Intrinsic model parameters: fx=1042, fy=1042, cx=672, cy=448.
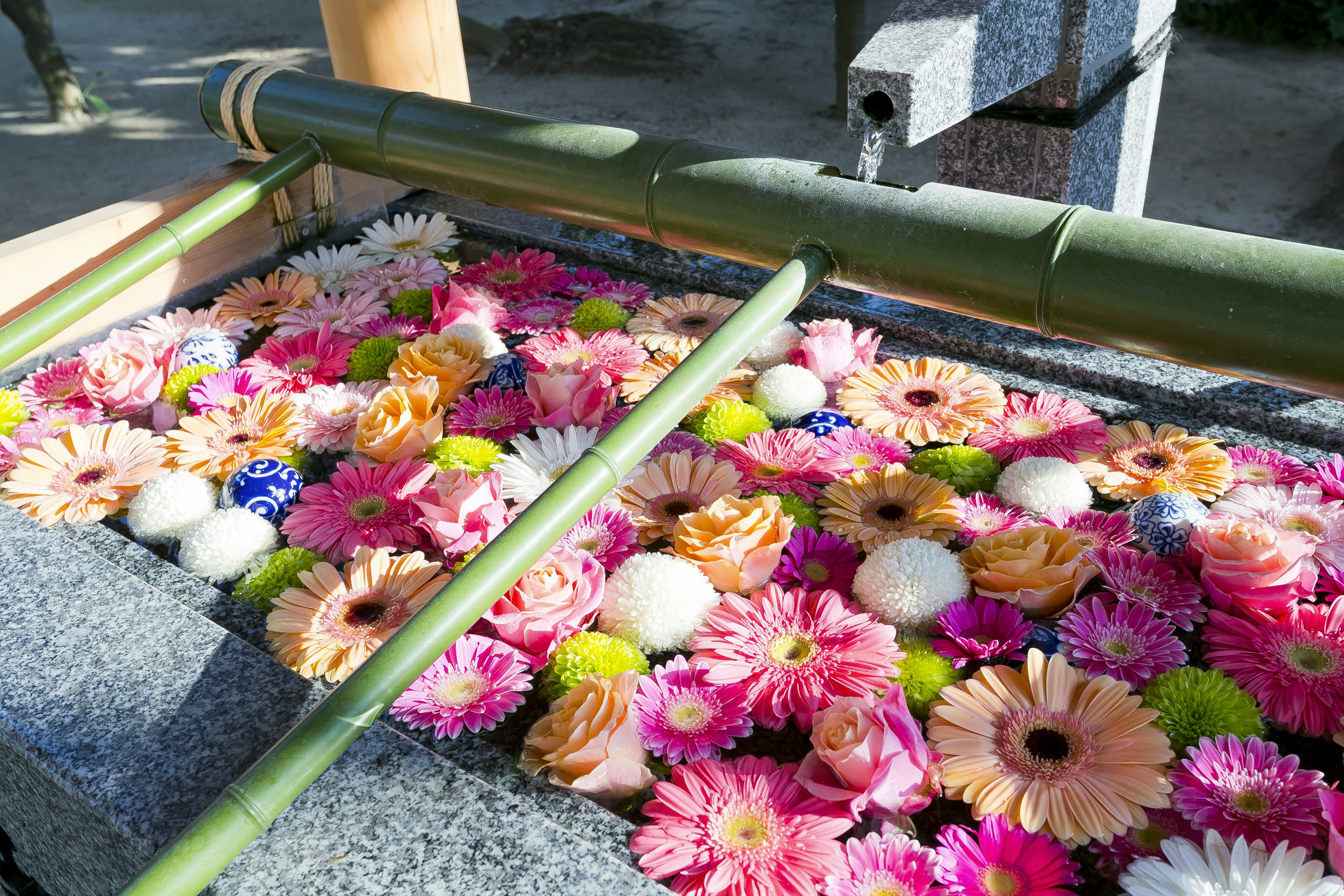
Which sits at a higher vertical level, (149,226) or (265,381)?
(149,226)

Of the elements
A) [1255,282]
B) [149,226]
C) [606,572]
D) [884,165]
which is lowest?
Answer: [884,165]

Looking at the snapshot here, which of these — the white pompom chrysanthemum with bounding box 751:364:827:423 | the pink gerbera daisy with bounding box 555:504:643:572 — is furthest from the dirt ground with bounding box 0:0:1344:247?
the pink gerbera daisy with bounding box 555:504:643:572

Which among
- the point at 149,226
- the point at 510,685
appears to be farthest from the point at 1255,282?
the point at 149,226

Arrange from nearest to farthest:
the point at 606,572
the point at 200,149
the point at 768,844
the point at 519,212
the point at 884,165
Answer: the point at 768,844 < the point at 606,572 < the point at 519,212 < the point at 884,165 < the point at 200,149

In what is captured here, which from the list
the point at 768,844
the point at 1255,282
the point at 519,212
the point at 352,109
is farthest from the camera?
the point at 519,212

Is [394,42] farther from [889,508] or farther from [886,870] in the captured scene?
[886,870]

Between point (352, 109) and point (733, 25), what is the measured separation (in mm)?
7367

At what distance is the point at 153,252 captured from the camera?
189 centimetres

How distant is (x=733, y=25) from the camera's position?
28.9 ft

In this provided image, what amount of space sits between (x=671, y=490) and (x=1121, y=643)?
67 cm

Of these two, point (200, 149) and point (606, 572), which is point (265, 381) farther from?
point (200, 149)

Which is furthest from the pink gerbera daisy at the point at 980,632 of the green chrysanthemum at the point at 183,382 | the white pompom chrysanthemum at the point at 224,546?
the green chrysanthemum at the point at 183,382

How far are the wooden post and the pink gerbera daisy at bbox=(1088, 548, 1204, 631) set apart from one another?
2.01 m

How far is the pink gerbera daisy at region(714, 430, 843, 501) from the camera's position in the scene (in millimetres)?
1597
